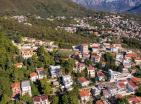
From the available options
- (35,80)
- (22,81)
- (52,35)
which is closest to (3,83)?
(22,81)

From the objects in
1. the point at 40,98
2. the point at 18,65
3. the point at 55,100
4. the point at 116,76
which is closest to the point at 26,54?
the point at 18,65

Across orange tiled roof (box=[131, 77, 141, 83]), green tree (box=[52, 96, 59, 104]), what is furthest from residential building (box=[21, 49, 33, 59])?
orange tiled roof (box=[131, 77, 141, 83])

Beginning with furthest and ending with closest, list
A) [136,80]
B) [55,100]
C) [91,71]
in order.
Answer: [91,71]
[136,80]
[55,100]

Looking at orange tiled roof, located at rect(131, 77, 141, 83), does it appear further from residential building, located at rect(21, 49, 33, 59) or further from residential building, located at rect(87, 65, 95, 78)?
residential building, located at rect(21, 49, 33, 59)

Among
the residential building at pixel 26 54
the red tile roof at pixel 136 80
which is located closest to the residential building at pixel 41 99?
the residential building at pixel 26 54

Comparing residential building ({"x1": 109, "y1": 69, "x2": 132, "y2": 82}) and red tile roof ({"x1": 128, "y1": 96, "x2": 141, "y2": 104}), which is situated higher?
residential building ({"x1": 109, "y1": 69, "x2": 132, "y2": 82})

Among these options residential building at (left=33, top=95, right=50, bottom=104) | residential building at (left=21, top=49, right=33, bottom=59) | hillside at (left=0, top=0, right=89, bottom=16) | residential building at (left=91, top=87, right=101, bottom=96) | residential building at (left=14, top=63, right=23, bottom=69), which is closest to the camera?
residential building at (left=33, top=95, right=50, bottom=104)

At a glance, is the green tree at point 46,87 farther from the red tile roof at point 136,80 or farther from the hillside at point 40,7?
the hillside at point 40,7

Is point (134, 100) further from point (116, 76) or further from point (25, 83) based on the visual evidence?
point (25, 83)

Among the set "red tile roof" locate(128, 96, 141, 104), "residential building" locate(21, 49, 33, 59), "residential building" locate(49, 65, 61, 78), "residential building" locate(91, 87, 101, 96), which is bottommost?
"red tile roof" locate(128, 96, 141, 104)
